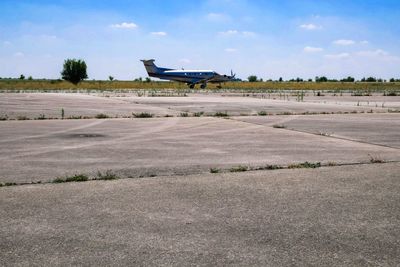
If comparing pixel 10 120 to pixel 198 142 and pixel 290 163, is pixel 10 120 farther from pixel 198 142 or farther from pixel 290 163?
pixel 290 163

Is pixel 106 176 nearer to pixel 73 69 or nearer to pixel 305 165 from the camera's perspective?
pixel 305 165

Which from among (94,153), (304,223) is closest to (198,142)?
(94,153)

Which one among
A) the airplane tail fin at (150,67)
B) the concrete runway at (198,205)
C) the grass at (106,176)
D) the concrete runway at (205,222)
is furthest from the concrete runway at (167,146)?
the airplane tail fin at (150,67)

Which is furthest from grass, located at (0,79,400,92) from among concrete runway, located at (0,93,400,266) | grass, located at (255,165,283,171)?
grass, located at (255,165,283,171)

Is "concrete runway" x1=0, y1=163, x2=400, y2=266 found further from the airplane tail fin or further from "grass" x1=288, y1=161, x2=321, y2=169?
the airplane tail fin

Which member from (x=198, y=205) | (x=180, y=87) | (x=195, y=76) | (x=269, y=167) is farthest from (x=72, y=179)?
(x=180, y=87)

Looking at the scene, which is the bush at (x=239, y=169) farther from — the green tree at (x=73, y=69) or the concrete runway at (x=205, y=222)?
the green tree at (x=73, y=69)

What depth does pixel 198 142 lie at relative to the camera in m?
10.9

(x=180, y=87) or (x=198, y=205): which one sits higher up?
(x=180, y=87)

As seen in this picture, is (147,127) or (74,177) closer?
(74,177)

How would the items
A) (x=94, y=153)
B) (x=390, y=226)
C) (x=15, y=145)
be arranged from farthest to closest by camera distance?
(x=15, y=145) → (x=94, y=153) → (x=390, y=226)

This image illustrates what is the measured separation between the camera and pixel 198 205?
211 inches

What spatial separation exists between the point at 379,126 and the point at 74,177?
451 inches

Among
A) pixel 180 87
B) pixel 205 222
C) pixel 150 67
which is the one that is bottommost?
pixel 205 222
